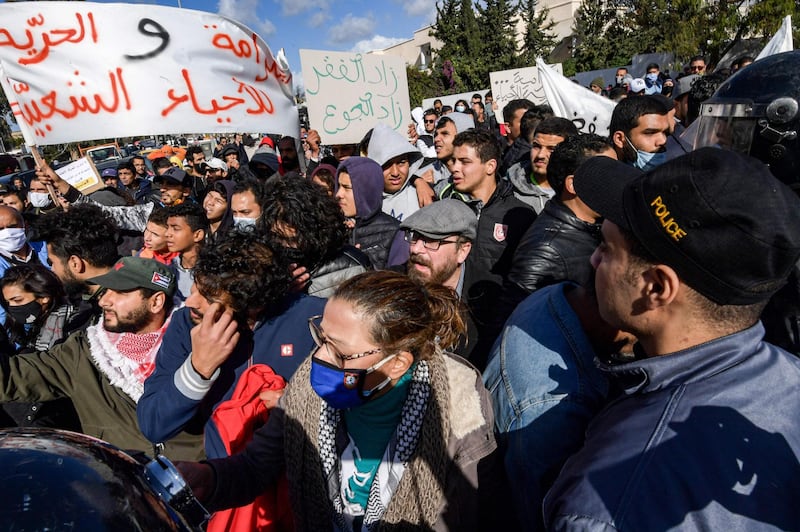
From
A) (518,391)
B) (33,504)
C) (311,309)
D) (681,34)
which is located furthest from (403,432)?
(681,34)

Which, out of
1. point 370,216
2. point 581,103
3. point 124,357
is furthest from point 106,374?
point 581,103

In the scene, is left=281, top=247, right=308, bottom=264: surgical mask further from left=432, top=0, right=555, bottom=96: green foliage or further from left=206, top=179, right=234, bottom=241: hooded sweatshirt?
left=432, top=0, right=555, bottom=96: green foliage

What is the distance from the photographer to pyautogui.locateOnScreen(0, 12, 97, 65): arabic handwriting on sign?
3.08 m

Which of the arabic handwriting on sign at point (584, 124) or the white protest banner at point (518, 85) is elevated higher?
the white protest banner at point (518, 85)

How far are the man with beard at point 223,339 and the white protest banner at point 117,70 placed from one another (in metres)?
1.85

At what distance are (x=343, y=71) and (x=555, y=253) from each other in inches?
165

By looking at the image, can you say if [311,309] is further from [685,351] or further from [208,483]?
[685,351]

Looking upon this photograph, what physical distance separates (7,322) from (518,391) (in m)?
3.45

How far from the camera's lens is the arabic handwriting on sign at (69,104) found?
318cm

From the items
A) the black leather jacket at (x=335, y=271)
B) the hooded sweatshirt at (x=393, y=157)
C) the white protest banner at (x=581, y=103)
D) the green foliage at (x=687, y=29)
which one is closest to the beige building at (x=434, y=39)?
the green foliage at (x=687, y=29)

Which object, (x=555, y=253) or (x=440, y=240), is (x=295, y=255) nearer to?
(x=440, y=240)

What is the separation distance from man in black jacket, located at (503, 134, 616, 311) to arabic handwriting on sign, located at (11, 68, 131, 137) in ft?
9.54

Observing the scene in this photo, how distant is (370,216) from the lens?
12.0ft

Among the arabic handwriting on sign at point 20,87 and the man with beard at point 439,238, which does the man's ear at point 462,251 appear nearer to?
the man with beard at point 439,238
